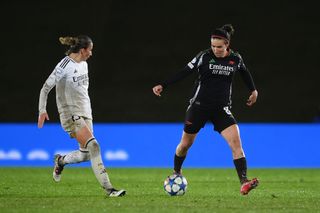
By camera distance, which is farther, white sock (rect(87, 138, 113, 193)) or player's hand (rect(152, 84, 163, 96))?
player's hand (rect(152, 84, 163, 96))

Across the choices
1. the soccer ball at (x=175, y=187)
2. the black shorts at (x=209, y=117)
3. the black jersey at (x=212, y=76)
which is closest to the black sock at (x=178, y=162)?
the black shorts at (x=209, y=117)

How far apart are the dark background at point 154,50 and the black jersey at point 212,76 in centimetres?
1183

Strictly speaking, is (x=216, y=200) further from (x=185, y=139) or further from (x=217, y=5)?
(x=217, y=5)

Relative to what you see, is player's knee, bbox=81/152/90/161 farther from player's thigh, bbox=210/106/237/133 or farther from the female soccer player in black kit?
player's thigh, bbox=210/106/237/133

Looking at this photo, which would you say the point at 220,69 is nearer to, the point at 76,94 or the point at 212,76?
the point at 212,76

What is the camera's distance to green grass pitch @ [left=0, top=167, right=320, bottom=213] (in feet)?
25.7

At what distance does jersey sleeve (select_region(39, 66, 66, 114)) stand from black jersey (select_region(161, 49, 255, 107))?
1.25 meters

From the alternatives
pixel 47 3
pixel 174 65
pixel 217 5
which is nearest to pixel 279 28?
pixel 217 5

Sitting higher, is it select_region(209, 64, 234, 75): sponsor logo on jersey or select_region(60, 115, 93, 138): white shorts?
Answer: select_region(209, 64, 234, 75): sponsor logo on jersey

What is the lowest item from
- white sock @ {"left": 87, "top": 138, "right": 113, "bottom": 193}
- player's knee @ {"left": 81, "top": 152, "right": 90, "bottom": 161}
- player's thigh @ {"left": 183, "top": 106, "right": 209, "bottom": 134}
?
player's knee @ {"left": 81, "top": 152, "right": 90, "bottom": 161}

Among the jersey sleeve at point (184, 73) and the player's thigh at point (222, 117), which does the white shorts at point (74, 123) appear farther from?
the player's thigh at point (222, 117)

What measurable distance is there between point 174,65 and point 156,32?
1.36m

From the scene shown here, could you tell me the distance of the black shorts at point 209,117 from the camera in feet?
30.9

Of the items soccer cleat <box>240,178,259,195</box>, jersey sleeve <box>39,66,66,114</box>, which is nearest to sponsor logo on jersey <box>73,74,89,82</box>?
jersey sleeve <box>39,66,66,114</box>
